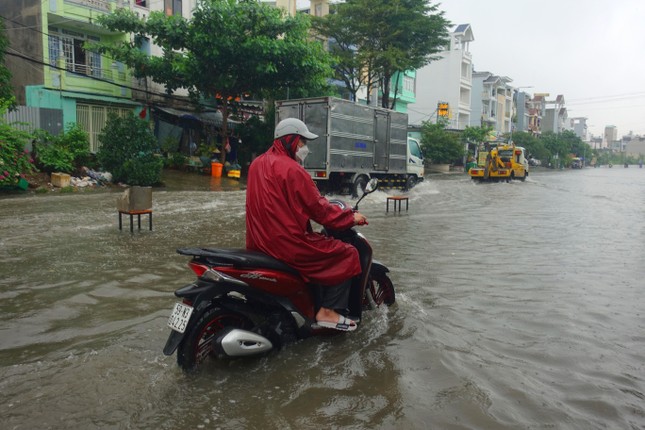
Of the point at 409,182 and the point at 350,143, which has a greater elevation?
the point at 350,143

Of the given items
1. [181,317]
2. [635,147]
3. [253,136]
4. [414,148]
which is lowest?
[181,317]

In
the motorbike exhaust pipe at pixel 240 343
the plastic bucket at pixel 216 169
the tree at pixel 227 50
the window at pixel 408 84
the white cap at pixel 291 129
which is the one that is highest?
the window at pixel 408 84

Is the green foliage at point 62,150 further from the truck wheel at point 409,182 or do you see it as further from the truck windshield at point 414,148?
the truck windshield at point 414,148

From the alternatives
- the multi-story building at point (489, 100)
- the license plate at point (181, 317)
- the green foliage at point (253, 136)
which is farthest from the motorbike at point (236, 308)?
the multi-story building at point (489, 100)

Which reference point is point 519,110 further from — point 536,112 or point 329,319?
point 329,319

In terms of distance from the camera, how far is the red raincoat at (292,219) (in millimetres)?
3529

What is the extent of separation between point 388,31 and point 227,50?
11587 millimetres

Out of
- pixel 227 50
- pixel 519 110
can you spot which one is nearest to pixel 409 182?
pixel 227 50

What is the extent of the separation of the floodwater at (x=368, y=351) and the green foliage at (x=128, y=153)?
9.20 metres

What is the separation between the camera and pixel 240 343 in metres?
3.38

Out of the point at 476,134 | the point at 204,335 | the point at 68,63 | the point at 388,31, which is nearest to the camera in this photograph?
the point at 204,335

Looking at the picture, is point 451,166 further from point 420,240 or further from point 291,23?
point 420,240

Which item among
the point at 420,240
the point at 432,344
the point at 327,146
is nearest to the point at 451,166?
the point at 327,146

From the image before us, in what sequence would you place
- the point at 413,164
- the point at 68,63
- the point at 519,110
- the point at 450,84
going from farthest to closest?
the point at 519,110, the point at 450,84, the point at 68,63, the point at 413,164
